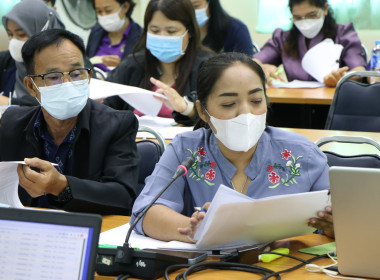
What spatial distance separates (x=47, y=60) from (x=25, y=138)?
0.91 ft

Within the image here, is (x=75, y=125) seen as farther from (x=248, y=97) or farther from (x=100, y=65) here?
(x=100, y=65)

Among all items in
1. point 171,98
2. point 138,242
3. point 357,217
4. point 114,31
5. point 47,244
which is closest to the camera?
point 47,244

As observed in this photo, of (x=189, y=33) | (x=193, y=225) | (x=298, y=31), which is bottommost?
(x=193, y=225)

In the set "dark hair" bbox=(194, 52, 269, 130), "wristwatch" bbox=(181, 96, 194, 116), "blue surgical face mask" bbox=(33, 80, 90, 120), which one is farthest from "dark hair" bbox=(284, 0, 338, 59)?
"dark hair" bbox=(194, 52, 269, 130)

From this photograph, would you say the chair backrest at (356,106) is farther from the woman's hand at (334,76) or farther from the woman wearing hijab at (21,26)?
the woman wearing hijab at (21,26)

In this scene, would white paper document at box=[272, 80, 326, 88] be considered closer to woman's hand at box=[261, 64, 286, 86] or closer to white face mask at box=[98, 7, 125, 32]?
woman's hand at box=[261, 64, 286, 86]

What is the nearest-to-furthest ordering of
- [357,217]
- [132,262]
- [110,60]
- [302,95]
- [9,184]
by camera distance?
[357,217] < [132,262] < [9,184] < [302,95] < [110,60]

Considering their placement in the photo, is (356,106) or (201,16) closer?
(356,106)

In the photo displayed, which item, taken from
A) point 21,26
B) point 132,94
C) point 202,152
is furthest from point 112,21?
point 202,152

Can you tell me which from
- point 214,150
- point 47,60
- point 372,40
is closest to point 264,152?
point 214,150

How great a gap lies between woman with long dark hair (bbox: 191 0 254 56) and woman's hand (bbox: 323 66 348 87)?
2.49ft

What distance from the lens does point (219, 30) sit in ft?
16.7

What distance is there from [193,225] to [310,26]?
338 cm

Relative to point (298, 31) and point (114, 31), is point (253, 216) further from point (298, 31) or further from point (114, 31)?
point (114, 31)
